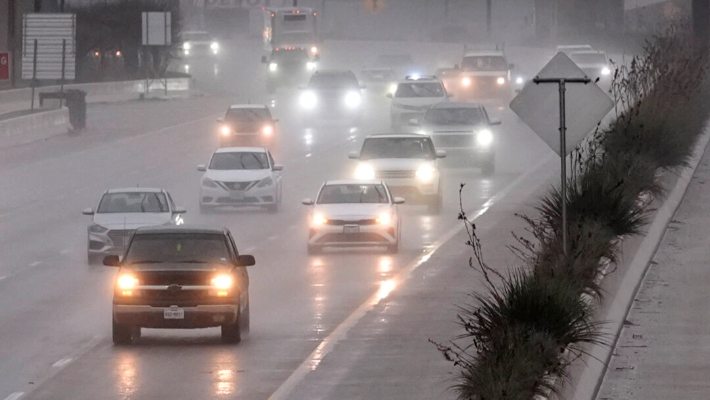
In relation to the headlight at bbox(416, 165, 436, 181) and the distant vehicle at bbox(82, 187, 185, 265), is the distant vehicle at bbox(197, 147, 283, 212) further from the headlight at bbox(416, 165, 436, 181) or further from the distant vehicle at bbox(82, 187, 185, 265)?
the distant vehicle at bbox(82, 187, 185, 265)

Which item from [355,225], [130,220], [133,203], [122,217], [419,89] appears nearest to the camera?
[130,220]

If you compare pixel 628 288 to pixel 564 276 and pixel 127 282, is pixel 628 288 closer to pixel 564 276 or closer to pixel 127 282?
pixel 564 276

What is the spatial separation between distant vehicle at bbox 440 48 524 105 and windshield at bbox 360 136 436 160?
86.0 feet

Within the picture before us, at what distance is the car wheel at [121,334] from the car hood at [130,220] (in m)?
9.32

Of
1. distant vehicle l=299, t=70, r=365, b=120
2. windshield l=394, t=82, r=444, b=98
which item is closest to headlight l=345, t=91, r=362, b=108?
distant vehicle l=299, t=70, r=365, b=120

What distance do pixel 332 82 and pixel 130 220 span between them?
1381 inches

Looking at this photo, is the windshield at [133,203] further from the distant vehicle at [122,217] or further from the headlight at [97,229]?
the headlight at [97,229]

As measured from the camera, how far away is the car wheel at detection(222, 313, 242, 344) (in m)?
18.0

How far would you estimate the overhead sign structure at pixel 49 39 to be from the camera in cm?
6794

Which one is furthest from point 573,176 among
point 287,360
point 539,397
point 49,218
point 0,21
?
point 0,21

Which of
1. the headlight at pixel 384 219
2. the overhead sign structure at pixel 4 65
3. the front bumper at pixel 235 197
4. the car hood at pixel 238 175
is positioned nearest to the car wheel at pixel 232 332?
the headlight at pixel 384 219

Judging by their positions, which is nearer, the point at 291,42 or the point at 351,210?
the point at 351,210

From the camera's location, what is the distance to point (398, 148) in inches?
1451

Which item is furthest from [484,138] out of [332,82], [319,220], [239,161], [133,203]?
[332,82]
